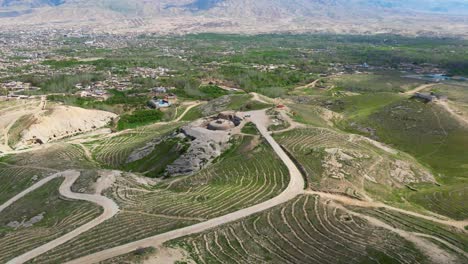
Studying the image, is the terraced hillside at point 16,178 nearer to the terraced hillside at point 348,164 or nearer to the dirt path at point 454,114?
the terraced hillside at point 348,164

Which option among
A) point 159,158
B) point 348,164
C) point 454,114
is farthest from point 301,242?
point 454,114

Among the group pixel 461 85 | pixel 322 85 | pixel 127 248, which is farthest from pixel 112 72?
pixel 127 248

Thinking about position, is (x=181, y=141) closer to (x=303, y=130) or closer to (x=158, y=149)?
(x=158, y=149)

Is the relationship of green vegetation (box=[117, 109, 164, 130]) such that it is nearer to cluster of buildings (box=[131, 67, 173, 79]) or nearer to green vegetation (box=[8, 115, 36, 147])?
green vegetation (box=[8, 115, 36, 147])

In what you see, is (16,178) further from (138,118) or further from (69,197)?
(138,118)

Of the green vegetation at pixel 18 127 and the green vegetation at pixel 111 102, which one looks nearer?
the green vegetation at pixel 18 127

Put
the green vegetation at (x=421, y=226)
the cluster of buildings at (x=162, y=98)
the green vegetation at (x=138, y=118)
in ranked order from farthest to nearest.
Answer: the cluster of buildings at (x=162, y=98) < the green vegetation at (x=138, y=118) < the green vegetation at (x=421, y=226)

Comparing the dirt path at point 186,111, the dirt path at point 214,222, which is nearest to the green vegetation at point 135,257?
the dirt path at point 214,222
